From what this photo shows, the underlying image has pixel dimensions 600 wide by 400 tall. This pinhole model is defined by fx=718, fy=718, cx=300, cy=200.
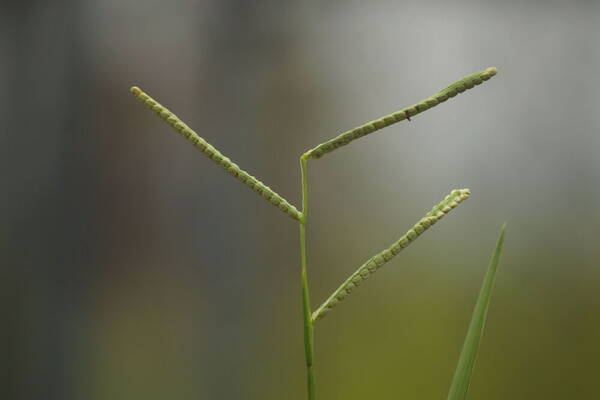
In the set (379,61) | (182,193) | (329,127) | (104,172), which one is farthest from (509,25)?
(104,172)

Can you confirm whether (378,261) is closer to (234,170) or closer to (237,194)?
(234,170)

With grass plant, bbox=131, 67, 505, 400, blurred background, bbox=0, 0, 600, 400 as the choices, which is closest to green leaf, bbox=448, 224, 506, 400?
grass plant, bbox=131, 67, 505, 400

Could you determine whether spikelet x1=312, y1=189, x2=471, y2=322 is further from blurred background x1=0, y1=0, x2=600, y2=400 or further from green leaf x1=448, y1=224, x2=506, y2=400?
blurred background x1=0, y1=0, x2=600, y2=400

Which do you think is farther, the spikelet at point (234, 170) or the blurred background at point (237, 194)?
the blurred background at point (237, 194)

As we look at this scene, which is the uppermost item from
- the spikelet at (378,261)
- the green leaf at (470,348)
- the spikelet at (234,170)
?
the spikelet at (234,170)

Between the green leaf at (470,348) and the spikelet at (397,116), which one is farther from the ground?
the spikelet at (397,116)

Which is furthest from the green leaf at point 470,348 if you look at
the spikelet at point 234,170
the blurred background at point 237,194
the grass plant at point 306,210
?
the blurred background at point 237,194

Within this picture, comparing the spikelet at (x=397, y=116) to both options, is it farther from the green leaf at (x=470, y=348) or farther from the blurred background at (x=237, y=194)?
the blurred background at (x=237, y=194)

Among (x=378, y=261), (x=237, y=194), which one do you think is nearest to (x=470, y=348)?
(x=378, y=261)
